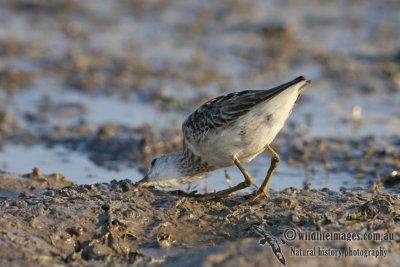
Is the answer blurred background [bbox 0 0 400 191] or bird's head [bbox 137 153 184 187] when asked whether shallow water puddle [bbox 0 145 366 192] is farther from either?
bird's head [bbox 137 153 184 187]

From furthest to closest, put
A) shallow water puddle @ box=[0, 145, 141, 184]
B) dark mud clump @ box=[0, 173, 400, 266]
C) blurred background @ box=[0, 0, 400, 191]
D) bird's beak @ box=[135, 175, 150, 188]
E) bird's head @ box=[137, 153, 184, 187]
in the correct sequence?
blurred background @ box=[0, 0, 400, 191] → shallow water puddle @ box=[0, 145, 141, 184] → bird's head @ box=[137, 153, 184, 187] → bird's beak @ box=[135, 175, 150, 188] → dark mud clump @ box=[0, 173, 400, 266]

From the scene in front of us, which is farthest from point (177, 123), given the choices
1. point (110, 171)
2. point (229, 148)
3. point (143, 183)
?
point (229, 148)

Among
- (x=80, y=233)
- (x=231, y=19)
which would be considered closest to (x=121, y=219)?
(x=80, y=233)

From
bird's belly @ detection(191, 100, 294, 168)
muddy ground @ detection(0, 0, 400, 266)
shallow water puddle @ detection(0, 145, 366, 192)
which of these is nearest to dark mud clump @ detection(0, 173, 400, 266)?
muddy ground @ detection(0, 0, 400, 266)

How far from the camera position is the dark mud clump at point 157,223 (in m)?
5.77

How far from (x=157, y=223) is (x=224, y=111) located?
3.59 feet

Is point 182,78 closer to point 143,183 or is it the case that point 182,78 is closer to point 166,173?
point 166,173

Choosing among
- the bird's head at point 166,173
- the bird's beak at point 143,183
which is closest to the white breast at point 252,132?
the bird's head at point 166,173

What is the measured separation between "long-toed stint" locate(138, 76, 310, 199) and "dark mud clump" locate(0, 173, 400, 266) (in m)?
0.35

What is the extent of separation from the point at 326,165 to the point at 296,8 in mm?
7171

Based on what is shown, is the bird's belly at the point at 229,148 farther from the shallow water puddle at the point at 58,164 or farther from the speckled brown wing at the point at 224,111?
the shallow water puddle at the point at 58,164

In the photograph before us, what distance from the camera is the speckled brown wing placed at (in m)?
6.46

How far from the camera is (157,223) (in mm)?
6367

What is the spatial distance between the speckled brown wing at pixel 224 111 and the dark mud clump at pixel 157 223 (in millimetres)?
612
